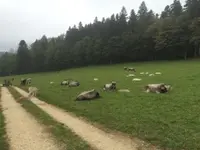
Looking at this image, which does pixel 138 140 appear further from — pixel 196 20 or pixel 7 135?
pixel 196 20

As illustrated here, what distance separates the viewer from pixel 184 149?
13500mm

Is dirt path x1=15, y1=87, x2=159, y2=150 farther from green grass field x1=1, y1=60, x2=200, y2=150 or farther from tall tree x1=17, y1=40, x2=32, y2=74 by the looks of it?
tall tree x1=17, y1=40, x2=32, y2=74

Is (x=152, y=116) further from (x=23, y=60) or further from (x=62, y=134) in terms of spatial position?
(x=23, y=60)

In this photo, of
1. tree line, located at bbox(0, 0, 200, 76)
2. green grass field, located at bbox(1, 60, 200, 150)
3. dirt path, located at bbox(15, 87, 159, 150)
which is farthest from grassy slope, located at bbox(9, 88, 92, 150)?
tree line, located at bbox(0, 0, 200, 76)

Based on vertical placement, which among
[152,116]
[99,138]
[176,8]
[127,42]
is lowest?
[99,138]

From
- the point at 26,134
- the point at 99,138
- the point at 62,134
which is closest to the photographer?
the point at 99,138

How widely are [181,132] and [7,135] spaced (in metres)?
10.2

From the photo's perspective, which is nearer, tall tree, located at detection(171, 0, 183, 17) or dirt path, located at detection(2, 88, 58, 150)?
dirt path, located at detection(2, 88, 58, 150)

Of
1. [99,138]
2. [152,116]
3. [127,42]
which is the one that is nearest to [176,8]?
[127,42]

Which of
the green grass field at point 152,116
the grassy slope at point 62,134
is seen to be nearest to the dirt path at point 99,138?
the grassy slope at point 62,134

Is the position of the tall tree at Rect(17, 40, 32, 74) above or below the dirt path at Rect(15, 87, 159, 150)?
above

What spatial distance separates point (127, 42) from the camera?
10769 centimetres

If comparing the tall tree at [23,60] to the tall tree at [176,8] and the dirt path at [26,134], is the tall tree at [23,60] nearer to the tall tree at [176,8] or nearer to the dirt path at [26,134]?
the tall tree at [176,8]

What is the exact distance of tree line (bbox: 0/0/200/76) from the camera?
9444cm
